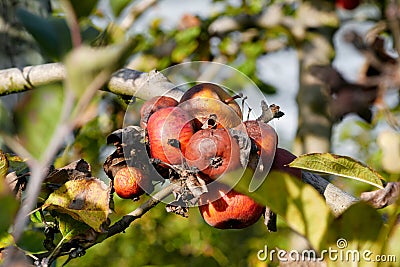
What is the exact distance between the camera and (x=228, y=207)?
579 mm

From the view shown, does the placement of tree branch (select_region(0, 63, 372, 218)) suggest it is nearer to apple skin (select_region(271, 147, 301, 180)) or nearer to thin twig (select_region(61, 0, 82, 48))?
A: apple skin (select_region(271, 147, 301, 180))

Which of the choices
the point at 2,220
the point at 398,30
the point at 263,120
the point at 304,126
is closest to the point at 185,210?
the point at 263,120

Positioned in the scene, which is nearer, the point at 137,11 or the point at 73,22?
the point at 73,22

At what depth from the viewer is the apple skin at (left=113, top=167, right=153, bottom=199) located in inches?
23.2

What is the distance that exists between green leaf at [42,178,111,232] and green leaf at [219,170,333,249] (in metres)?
0.14

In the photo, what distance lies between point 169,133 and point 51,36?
0.28m

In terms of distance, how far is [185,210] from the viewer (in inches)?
22.8

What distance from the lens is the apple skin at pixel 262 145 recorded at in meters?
0.56

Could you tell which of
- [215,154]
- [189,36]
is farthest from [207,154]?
[189,36]

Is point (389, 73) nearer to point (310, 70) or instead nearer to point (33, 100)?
point (310, 70)

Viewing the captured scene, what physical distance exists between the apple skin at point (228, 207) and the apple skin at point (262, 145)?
0.11 feet

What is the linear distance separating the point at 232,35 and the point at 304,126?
1.71ft

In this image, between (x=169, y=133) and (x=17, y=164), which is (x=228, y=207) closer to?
→ (x=169, y=133)

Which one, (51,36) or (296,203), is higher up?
(51,36)
